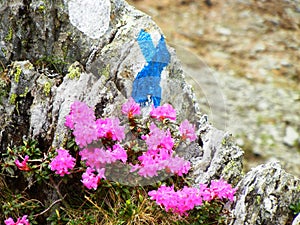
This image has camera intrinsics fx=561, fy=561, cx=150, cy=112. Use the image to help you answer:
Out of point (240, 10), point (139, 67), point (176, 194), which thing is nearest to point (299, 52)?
point (240, 10)

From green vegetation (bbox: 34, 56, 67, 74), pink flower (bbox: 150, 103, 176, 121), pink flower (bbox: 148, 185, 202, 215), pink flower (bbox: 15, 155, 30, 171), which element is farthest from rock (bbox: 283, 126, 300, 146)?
pink flower (bbox: 15, 155, 30, 171)

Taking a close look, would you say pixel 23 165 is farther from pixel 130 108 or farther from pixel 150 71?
pixel 150 71

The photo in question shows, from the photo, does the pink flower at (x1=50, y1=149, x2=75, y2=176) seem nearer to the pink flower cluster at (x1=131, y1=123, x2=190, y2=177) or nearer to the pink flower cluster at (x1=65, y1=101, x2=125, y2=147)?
the pink flower cluster at (x1=65, y1=101, x2=125, y2=147)

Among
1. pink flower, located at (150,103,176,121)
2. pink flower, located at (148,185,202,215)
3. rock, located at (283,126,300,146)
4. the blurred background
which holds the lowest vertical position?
rock, located at (283,126,300,146)

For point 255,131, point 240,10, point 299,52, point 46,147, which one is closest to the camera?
point 46,147

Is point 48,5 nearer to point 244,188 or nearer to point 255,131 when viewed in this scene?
point 244,188

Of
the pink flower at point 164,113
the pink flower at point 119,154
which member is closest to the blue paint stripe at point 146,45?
the pink flower at point 164,113

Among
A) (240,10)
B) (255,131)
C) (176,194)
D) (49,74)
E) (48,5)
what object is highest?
(48,5)

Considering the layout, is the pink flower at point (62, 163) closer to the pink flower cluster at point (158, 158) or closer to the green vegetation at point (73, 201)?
the green vegetation at point (73, 201)

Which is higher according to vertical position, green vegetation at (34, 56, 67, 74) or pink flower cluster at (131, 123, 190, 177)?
green vegetation at (34, 56, 67, 74)
